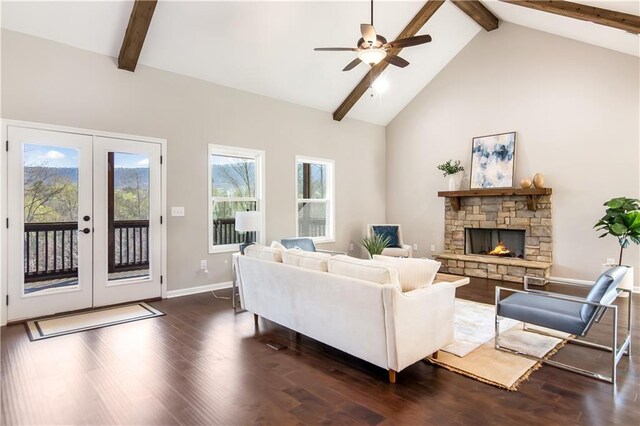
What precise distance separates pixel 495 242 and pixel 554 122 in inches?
89.7

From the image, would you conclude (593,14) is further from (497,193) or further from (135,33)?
(135,33)

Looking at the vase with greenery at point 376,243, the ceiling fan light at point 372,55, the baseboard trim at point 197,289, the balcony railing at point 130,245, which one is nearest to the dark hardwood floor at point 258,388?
the balcony railing at point 130,245

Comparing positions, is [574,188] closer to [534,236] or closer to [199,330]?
[534,236]

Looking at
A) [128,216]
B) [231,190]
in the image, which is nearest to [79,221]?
[128,216]

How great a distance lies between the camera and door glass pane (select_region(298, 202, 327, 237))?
6672 millimetres

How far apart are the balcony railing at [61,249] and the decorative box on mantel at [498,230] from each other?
5257 millimetres

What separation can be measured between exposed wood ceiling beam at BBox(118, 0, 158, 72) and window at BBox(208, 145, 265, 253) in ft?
4.81

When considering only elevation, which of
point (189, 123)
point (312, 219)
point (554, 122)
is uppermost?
point (554, 122)

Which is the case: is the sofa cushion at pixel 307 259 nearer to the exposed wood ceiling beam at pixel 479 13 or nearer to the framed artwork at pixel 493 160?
the framed artwork at pixel 493 160

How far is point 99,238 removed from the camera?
14.2ft

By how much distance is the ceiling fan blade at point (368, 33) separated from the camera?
335 cm

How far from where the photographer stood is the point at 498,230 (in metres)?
6.55

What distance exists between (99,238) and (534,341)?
16.0 ft

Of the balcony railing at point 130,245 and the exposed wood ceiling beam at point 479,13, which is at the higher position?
the exposed wood ceiling beam at point 479,13
